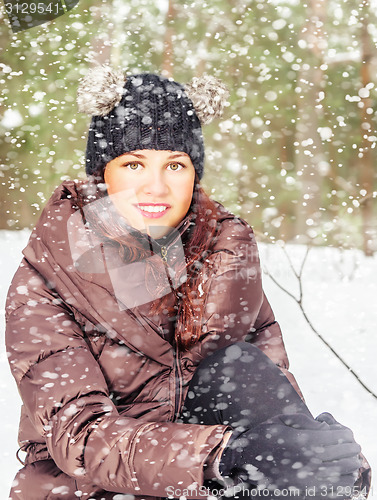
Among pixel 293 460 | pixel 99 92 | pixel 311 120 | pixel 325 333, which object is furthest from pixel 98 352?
pixel 311 120

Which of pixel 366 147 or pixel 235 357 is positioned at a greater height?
pixel 235 357

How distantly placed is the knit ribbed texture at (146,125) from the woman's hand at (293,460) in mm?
852

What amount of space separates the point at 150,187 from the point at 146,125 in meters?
0.19

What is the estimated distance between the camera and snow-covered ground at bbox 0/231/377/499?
275cm

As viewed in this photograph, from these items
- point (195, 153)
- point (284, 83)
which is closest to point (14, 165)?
point (284, 83)

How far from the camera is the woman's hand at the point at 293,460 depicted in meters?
1.23

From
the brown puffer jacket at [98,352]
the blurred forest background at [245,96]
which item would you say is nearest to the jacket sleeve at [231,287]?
the brown puffer jacket at [98,352]

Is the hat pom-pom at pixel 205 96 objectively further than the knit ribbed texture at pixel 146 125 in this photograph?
Yes

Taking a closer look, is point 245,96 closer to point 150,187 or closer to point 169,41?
point 169,41

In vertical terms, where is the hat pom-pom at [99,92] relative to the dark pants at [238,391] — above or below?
above

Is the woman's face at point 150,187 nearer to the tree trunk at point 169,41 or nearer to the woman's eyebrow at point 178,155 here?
the woman's eyebrow at point 178,155

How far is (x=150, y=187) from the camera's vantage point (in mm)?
1545

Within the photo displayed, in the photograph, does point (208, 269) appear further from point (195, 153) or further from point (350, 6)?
point (350, 6)

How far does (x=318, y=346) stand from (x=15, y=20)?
123 inches
